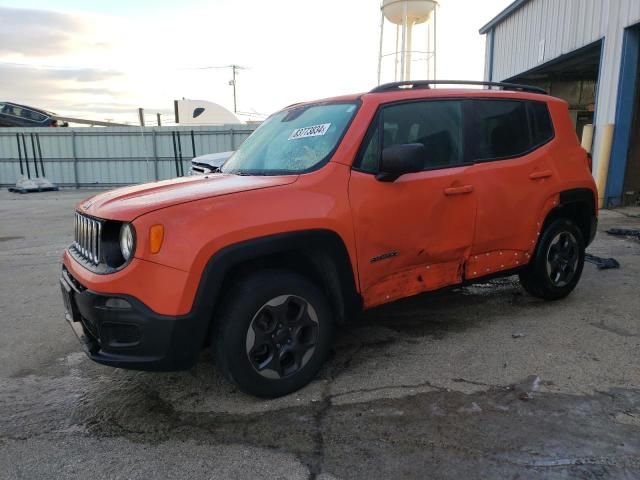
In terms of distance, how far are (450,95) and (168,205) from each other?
7.71ft

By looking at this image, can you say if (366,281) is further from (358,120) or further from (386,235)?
A: (358,120)

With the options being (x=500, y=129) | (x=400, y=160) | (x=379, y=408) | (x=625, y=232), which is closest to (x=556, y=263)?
Result: (x=500, y=129)

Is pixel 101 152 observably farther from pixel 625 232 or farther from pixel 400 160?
pixel 400 160

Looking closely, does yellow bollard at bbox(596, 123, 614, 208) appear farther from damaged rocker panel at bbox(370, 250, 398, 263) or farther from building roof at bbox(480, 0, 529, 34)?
damaged rocker panel at bbox(370, 250, 398, 263)

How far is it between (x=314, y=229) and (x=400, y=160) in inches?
28.3

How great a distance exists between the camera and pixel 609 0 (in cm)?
1003

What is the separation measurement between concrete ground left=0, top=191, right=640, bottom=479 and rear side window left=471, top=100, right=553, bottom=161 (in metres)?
1.38

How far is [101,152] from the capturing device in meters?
20.3

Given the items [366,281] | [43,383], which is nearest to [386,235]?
[366,281]

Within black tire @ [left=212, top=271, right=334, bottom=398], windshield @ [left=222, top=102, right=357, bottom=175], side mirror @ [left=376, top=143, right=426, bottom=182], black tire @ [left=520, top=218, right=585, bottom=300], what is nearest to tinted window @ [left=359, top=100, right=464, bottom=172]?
side mirror @ [left=376, top=143, right=426, bottom=182]

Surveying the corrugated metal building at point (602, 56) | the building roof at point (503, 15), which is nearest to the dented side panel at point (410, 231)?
the corrugated metal building at point (602, 56)

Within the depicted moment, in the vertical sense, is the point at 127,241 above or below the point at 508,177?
below

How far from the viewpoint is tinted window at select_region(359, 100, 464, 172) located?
342 cm

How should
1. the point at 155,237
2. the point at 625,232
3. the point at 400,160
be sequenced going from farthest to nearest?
the point at 625,232 → the point at 400,160 → the point at 155,237
